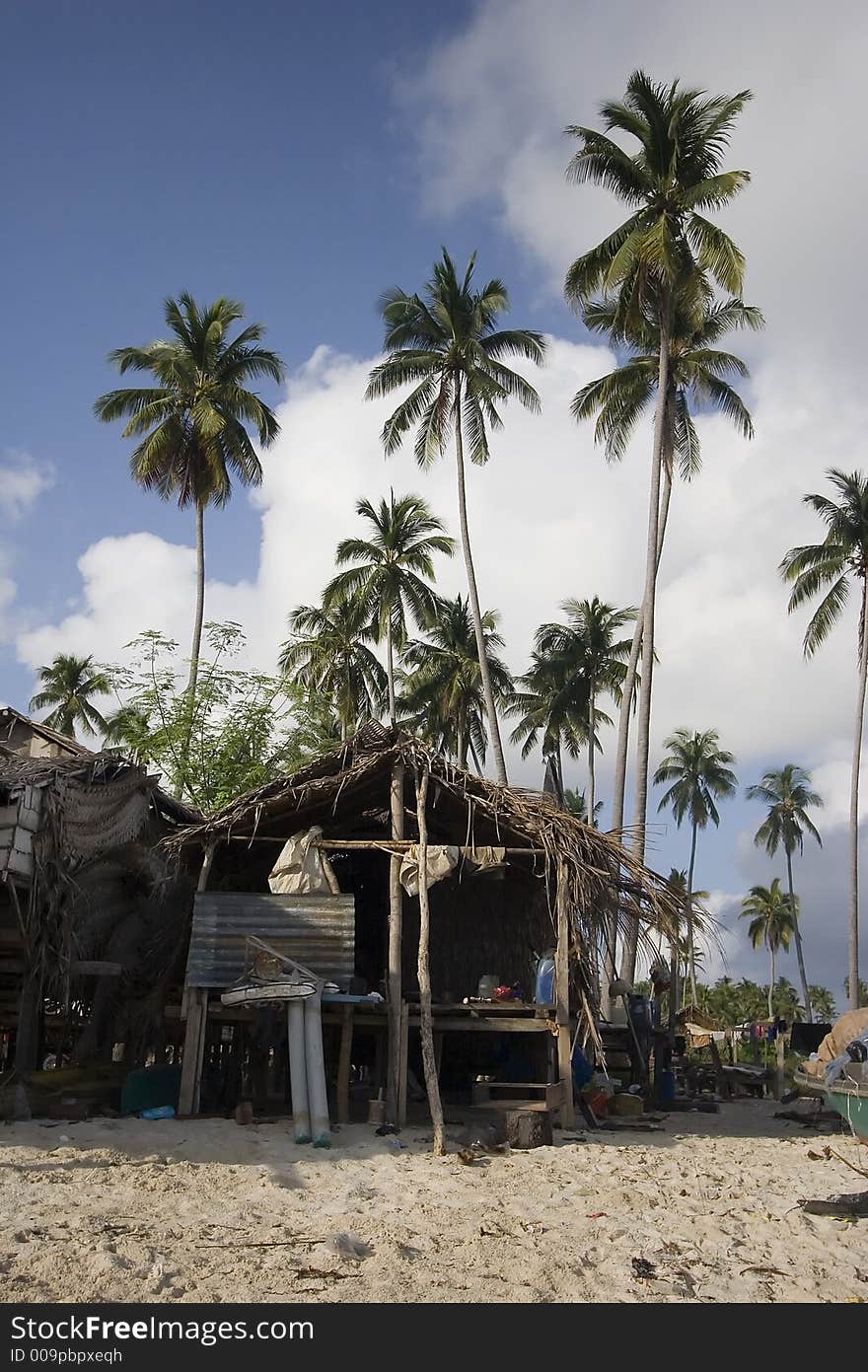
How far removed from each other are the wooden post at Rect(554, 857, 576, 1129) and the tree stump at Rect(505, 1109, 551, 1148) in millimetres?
1327

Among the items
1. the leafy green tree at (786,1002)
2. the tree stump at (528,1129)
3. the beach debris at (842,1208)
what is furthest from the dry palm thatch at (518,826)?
the leafy green tree at (786,1002)

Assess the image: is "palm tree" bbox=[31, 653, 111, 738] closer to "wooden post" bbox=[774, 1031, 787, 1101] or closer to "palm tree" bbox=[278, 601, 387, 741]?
"palm tree" bbox=[278, 601, 387, 741]

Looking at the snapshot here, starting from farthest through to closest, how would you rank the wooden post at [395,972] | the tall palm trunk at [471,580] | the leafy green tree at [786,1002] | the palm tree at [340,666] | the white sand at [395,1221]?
the leafy green tree at [786,1002]
the palm tree at [340,666]
the tall palm trunk at [471,580]
the wooden post at [395,972]
the white sand at [395,1221]

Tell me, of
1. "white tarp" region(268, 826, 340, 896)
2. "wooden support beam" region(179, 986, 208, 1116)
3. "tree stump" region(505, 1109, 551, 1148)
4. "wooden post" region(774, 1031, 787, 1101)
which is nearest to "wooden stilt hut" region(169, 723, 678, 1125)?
"wooden support beam" region(179, 986, 208, 1116)

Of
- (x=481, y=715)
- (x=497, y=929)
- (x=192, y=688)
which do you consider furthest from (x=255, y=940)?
(x=481, y=715)

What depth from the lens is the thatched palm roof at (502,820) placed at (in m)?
11.4

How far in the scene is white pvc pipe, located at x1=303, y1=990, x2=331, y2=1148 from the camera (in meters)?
9.18

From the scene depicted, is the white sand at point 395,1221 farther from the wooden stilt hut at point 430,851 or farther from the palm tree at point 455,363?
the palm tree at point 455,363

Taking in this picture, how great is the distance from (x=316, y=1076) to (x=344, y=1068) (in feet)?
3.95

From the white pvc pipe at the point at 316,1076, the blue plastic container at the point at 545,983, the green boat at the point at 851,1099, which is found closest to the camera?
the white pvc pipe at the point at 316,1076

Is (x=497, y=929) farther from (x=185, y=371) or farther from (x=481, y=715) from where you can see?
(x=481, y=715)

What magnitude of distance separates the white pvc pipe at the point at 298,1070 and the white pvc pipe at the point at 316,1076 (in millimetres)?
46

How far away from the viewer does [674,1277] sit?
582 cm

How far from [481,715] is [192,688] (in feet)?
55.2
